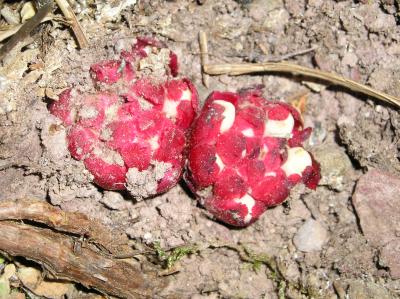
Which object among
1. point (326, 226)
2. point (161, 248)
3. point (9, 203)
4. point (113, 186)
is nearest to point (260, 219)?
point (326, 226)

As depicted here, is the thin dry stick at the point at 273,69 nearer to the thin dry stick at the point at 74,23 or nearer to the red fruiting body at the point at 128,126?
the red fruiting body at the point at 128,126

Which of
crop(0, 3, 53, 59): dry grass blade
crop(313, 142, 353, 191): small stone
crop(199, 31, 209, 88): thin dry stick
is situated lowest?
crop(313, 142, 353, 191): small stone

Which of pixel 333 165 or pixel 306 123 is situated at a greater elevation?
pixel 306 123

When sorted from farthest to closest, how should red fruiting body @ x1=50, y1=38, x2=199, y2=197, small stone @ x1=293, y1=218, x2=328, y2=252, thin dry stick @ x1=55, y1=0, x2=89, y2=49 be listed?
small stone @ x1=293, y1=218, x2=328, y2=252 → thin dry stick @ x1=55, y1=0, x2=89, y2=49 → red fruiting body @ x1=50, y1=38, x2=199, y2=197

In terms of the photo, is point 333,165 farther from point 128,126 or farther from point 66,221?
point 66,221

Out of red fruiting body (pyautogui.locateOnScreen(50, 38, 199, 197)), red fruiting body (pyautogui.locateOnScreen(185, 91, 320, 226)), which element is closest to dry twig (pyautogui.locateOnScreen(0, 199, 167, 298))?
red fruiting body (pyautogui.locateOnScreen(50, 38, 199, 197))

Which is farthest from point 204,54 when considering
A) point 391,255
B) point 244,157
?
point 391,255

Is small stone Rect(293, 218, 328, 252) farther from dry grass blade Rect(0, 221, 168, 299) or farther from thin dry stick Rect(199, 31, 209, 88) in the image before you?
thin dry stick Rect(199, 31, 209, 88)
